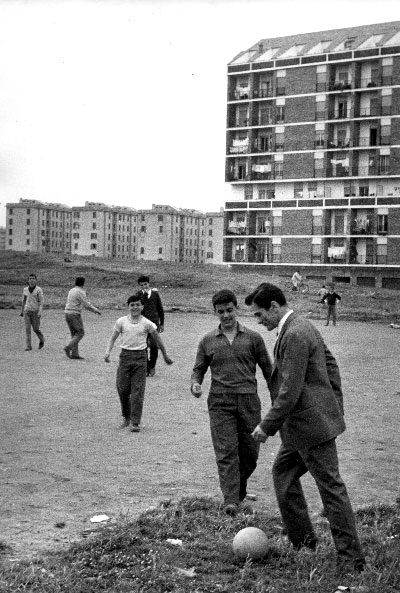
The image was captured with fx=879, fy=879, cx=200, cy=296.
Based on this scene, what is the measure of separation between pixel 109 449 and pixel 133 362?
5.37ft

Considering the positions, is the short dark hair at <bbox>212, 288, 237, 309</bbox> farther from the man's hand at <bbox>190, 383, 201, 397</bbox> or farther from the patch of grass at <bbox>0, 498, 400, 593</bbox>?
the patch of grass at <bbox>0, 498, 400, 593</bbox>

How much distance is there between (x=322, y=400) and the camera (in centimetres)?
622

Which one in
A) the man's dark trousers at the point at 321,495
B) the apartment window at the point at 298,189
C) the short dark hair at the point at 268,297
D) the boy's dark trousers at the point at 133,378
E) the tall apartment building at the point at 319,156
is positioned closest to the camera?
the man's dark trousers at the point at 321,495

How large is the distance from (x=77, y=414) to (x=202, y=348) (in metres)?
5.20

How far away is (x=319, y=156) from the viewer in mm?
72625

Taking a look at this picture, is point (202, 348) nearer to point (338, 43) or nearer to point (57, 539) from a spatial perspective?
point (57, 539)

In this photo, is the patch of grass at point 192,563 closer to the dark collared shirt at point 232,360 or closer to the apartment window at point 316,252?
the dark collared shirt at point 232,360

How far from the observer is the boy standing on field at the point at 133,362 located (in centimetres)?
1168

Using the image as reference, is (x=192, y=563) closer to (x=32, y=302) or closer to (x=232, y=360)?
(x=232, y=360)

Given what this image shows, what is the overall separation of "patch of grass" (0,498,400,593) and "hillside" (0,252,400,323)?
110 ft

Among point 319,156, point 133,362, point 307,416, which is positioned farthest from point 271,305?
point 319,156

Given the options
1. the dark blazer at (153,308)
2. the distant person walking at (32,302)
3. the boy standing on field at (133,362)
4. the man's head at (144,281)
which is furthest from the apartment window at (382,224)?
the boy standing on field at (133,362)

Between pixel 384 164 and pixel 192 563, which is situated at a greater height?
pixel 384 164

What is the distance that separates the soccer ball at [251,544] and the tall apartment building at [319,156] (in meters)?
64.6
